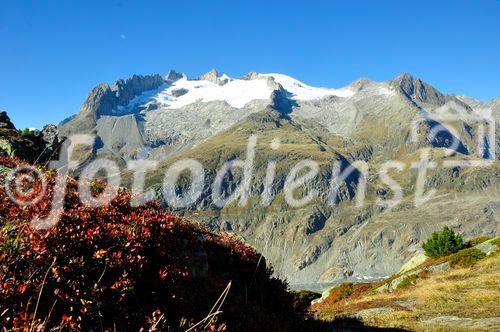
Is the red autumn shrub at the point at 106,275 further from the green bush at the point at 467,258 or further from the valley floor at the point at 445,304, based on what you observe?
the green bush at the point at 467,258

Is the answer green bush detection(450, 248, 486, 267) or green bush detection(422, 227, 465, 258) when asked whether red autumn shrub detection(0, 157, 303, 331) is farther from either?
green bush detection(422, 227, 465, 258)

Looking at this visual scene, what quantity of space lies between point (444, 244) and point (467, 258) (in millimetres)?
9220

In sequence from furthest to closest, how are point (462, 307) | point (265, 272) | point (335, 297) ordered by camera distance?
point (335, 297)
point (462, 307)
point (265, 272)

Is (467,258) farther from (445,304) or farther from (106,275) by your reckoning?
(106,275)

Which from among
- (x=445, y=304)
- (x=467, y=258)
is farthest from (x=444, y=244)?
(x=445, y=304)

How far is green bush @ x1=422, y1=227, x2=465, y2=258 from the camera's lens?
48.2 meters

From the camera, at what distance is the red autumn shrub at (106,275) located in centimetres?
663

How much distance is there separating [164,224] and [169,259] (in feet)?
3.55

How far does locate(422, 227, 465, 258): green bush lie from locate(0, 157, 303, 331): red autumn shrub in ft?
138

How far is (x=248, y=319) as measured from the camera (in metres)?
9.85

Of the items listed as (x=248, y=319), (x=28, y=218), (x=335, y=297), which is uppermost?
(x=28, y=218)

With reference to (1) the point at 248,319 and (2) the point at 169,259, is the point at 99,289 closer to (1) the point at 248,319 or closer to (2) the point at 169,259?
(2) the point at 169,259

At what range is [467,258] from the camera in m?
40.0

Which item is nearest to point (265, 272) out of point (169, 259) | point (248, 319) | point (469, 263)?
point (248, 319)
